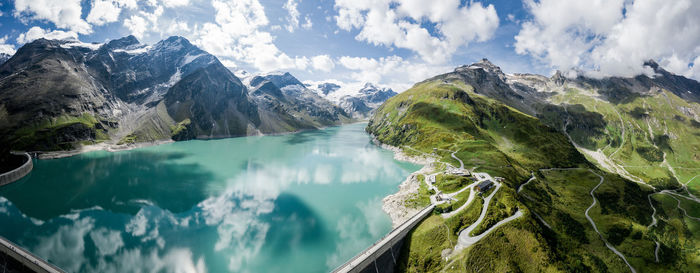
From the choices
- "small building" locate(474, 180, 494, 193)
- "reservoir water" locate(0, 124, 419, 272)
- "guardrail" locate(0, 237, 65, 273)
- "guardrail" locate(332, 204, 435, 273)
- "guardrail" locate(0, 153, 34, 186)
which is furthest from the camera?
"guardrail" locate(0, 153, 34, 186)

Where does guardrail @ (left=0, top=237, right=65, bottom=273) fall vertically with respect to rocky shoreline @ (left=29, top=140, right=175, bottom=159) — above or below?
above

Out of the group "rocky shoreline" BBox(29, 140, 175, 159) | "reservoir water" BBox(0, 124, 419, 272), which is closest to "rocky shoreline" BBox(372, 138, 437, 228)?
"reservoir water" BBox(0, 124, 419, 272)

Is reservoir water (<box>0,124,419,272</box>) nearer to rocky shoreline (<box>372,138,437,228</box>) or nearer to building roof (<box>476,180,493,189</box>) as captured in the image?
rocky shoreline (<box>372,138,437,228</box>)

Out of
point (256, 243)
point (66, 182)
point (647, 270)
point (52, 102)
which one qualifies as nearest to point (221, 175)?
point (66, 182)

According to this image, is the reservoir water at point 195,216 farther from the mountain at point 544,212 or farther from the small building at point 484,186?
the small building at point 484,186

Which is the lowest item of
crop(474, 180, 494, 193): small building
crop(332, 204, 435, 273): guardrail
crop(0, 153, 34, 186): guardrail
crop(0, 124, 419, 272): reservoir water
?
crop(0, 124, 419, 272): reservoir water

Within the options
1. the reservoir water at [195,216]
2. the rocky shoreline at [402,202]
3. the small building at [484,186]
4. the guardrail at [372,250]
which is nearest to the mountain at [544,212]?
the guardrail at [372,250]
